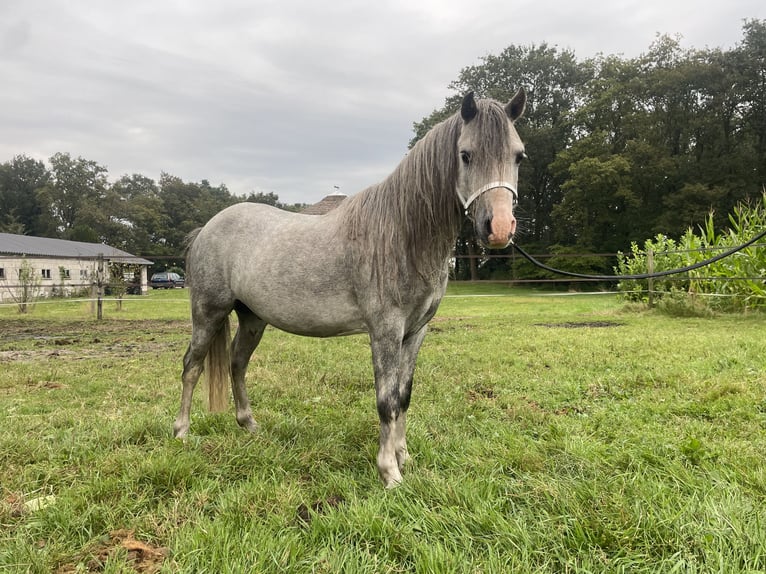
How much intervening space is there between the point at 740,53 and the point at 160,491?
33.2 metres

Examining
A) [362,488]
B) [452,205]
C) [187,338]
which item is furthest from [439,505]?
[187,338]

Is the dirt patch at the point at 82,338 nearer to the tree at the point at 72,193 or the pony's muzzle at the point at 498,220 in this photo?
the pony's muzzle at the point at 498,220

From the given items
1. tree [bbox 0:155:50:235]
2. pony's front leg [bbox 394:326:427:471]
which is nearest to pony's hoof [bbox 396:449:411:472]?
pony's front leg [bbox 394:326:427:471]

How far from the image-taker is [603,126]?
2756cm

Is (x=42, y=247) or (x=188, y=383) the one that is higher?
(x=42, y=247)

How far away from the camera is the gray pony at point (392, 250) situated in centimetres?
202

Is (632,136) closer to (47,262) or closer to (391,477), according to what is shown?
(391,477)

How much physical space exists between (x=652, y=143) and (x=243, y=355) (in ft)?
99.5

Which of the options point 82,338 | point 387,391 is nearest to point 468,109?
point 387,391

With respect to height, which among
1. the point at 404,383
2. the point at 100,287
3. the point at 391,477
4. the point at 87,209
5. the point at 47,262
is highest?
the point at 87,209

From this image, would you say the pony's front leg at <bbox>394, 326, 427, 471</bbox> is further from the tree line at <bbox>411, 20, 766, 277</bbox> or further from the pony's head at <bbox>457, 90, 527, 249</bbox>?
the tree line at <bbox>411, 20, 766, 277</bbox>

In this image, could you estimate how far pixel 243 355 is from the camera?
3.20 meters

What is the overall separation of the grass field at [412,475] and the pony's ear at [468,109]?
178 centimetres

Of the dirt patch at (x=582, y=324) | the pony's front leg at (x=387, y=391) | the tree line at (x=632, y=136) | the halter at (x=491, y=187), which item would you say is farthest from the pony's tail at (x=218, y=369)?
the tree line at (x=632, y=136)
